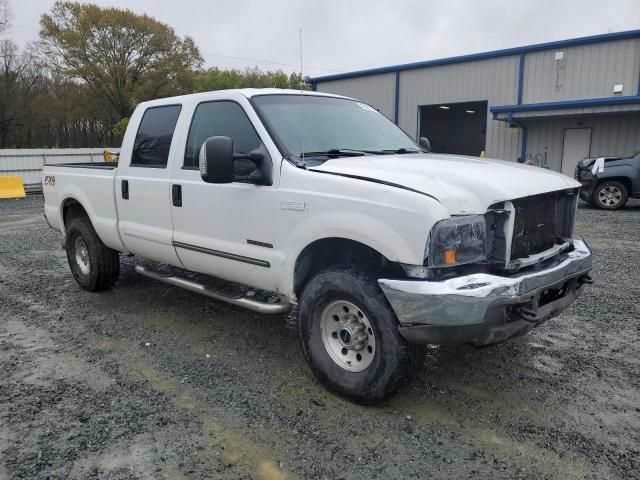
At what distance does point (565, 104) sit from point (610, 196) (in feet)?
19.9

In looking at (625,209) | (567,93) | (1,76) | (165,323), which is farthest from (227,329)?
(1,76)

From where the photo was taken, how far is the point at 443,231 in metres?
2.94

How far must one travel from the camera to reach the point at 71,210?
20.9 feet

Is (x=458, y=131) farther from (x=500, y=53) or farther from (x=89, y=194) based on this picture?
(x=89, y=194)

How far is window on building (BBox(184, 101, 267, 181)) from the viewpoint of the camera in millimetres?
4031

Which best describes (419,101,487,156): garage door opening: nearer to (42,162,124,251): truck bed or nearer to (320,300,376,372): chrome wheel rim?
(42,162,124,251): truck bed

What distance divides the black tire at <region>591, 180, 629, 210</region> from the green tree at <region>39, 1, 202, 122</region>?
119 feet

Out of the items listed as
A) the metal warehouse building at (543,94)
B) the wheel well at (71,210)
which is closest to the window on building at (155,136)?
the wheel well at (71,210)

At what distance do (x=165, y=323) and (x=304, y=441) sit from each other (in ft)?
8.25

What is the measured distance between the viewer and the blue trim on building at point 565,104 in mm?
16906

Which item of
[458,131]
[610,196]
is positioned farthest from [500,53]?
[458,131]

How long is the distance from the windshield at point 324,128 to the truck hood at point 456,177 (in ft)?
0.96

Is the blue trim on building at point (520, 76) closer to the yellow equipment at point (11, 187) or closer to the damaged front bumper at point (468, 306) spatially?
the yellow equipment at point (11, 187)

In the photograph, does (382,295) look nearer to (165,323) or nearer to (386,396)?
(386,396)
